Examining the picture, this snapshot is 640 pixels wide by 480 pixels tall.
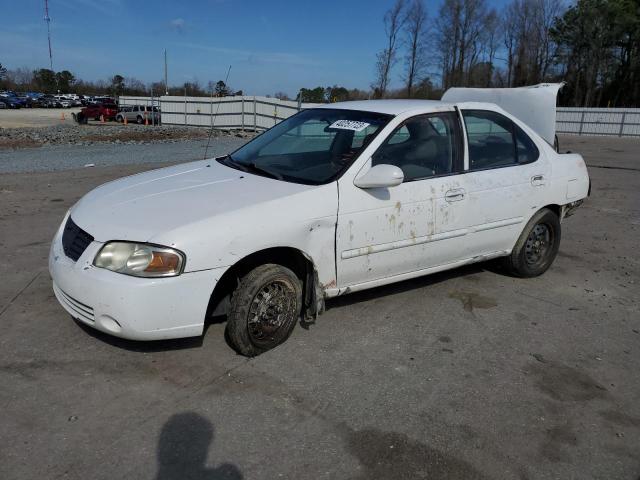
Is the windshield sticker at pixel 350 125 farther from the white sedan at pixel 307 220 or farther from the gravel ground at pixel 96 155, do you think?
the gravel ground at pixel 96 155

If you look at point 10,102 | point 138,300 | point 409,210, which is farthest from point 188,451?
point 10,102

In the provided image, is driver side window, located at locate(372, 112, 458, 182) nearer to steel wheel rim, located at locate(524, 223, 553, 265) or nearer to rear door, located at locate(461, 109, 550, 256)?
rear door, located at locate(461, 109, 550, 256)

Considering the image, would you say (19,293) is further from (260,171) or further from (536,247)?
(536,247)

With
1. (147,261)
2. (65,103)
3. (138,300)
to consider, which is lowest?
(138,300)

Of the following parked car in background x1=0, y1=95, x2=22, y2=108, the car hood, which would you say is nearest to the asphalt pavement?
the car hood

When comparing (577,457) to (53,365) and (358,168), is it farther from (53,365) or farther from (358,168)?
(53,365)

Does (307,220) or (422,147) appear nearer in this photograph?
(307,220)

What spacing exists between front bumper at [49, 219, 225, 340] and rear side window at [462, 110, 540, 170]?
8.41 feet

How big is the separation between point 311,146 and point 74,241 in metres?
2.02

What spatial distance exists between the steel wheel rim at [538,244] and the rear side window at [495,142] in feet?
2.28

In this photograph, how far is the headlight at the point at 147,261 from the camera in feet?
10.3

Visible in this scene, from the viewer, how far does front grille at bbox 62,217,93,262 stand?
3406mm

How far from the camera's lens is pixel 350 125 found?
14.4 feet

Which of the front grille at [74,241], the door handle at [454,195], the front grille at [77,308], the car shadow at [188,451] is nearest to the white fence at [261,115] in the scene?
the door handle at [454,195]
